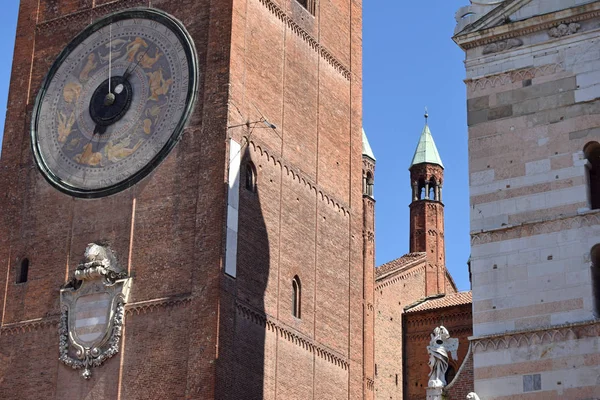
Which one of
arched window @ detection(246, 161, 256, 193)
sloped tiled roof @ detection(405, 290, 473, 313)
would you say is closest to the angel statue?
arched window @ detection(246, 161, 256, 193)

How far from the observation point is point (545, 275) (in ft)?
61.2

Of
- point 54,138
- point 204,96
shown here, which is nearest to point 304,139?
point 204,96

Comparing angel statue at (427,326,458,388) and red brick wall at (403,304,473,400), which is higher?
red brick wall at (403,304,473,400)

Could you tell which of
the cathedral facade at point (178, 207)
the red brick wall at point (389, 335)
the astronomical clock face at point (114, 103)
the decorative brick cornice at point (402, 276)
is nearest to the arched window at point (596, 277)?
the cathedral facade at point (178, 207)

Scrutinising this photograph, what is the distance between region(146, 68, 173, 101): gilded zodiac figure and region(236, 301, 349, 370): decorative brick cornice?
5608 millimetres

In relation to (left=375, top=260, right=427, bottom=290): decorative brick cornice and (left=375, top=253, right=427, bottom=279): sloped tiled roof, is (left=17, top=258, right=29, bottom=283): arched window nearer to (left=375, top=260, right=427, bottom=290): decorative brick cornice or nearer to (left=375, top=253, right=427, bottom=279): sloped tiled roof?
(left=375, top=260, right=427, bottom=290): decorative brick cornice

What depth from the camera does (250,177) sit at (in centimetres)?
2991

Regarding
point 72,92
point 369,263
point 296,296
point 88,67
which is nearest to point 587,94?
point 296,296

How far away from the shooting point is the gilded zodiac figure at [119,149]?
3041 cm

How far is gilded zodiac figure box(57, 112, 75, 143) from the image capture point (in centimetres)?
3153

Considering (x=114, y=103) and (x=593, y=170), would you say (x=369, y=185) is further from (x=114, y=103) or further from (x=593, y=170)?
(x=593, y=170)

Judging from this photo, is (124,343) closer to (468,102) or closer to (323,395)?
(323,395)

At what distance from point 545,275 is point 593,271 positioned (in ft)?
2.21

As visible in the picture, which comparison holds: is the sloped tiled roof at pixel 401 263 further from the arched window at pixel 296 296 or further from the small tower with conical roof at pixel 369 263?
the arched window at pixel 296 296
